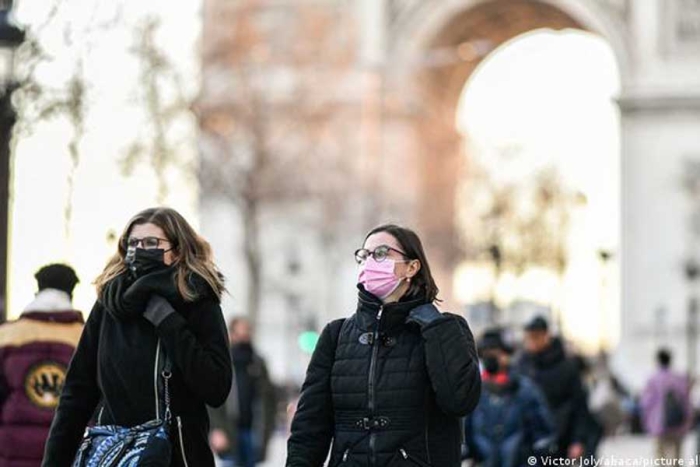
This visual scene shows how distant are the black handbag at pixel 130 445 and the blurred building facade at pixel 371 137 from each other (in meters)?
40.0

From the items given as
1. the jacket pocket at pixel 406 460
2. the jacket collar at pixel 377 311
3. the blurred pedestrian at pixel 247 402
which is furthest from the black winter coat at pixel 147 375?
the blurred pedestrian at pixel 247 402

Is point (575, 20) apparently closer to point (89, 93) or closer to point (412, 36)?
point (412, 36)

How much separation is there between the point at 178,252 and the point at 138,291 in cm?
32

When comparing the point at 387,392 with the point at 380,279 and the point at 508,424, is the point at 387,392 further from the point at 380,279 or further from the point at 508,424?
the point at 508,424

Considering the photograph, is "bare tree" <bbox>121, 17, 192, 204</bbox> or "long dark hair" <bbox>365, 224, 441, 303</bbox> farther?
"bare tree" <bbox>121, 17, 192, 204</bbox>

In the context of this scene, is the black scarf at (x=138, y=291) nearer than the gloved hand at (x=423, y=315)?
No

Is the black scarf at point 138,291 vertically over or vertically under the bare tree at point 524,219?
under

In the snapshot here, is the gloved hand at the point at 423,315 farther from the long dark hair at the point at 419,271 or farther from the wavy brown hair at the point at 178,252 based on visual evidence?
the wavy brown hair at the point at 178,252

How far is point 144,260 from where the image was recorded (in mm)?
8773

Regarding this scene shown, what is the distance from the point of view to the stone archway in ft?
177

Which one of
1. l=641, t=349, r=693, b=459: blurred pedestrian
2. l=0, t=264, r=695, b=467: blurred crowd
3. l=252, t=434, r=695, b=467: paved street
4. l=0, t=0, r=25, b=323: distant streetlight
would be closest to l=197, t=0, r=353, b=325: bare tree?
l=252, t=434, r=695, b=467: paved street

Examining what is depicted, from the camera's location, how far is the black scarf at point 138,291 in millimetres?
8680

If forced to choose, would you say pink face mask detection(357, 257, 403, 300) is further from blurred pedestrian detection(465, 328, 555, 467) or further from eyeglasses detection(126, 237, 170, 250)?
blurred pedestrian detection(465, 328, 555, 467)

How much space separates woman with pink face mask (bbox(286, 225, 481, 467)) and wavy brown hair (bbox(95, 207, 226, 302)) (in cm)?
50
